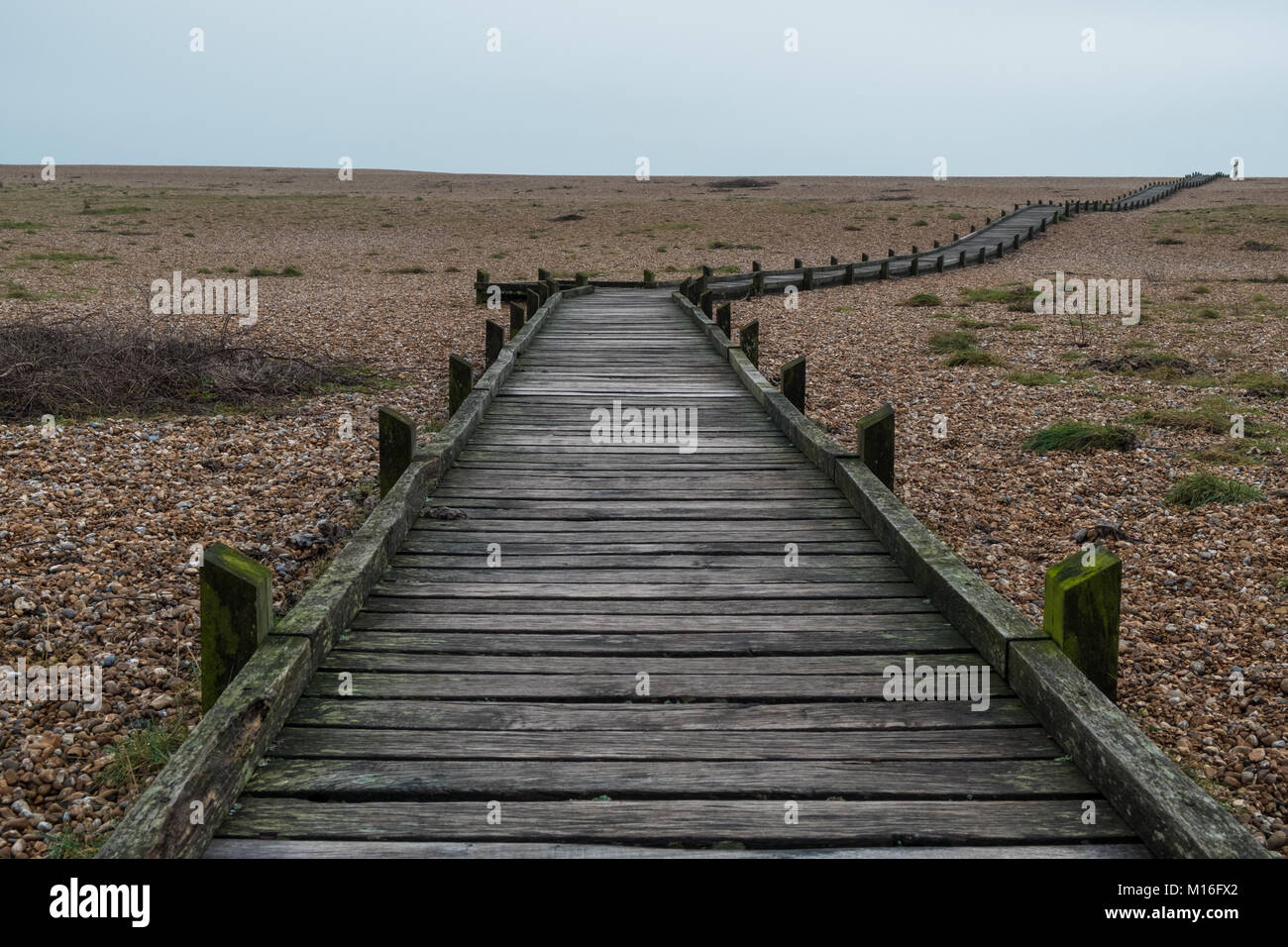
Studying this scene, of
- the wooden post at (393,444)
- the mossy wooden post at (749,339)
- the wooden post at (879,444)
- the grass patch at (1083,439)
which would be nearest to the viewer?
the wooden post at (393,444)

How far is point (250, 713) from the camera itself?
3.46 m

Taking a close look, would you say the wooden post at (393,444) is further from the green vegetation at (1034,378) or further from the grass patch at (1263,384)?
the grass patch at (1263,384)

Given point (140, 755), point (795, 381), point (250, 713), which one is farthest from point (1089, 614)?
point (795, 381)

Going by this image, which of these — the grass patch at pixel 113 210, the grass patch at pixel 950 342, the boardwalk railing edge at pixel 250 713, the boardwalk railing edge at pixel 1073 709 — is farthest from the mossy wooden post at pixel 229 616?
the grass patch at pixel 113 210

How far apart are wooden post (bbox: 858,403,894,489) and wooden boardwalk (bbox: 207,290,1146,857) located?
1.17 feet

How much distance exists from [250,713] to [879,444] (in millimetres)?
4391

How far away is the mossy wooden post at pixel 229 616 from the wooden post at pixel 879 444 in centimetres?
402

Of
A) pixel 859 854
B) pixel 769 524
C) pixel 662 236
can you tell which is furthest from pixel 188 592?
pixel 662 236

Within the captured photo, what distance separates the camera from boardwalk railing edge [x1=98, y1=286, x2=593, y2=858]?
9.50ft

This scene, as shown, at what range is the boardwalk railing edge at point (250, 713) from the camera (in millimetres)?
2896

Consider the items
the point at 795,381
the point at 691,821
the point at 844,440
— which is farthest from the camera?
the point at 844,440

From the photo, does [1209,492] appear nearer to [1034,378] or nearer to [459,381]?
[1034,378]
